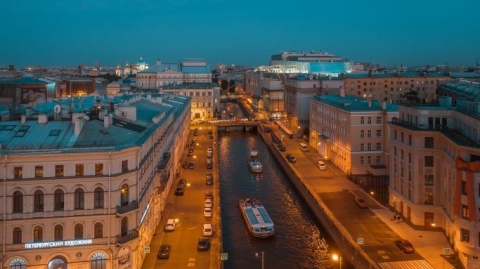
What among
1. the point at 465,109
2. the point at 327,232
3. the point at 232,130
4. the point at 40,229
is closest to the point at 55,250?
the point at 40,229

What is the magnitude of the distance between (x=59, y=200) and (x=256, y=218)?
39.3ft

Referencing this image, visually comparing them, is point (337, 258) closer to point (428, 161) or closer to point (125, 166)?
point (428, 161)

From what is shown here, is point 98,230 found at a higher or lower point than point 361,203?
higher

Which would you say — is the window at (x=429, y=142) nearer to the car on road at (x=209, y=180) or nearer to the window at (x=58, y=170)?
the car on road at (x=209, y=180)

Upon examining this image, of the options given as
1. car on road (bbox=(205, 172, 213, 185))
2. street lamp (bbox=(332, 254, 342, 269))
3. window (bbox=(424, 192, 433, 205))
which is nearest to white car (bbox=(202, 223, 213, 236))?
street lamp (bbox=(332, 254, 342, 269))

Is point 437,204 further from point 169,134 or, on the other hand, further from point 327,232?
point 169,134

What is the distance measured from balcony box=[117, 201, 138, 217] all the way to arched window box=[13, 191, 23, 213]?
335cm

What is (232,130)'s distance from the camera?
238 feet

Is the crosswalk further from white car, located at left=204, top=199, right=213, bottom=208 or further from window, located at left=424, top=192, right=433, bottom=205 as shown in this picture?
white car, located at left=204, top=199, right=213, bottom=208

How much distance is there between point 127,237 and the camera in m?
17.8

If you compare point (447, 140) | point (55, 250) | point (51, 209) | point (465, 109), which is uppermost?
point (465, 109)

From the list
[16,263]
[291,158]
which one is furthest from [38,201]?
[291,158]

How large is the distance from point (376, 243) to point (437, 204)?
4.17 meters

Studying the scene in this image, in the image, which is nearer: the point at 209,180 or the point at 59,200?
the point at 59,200
